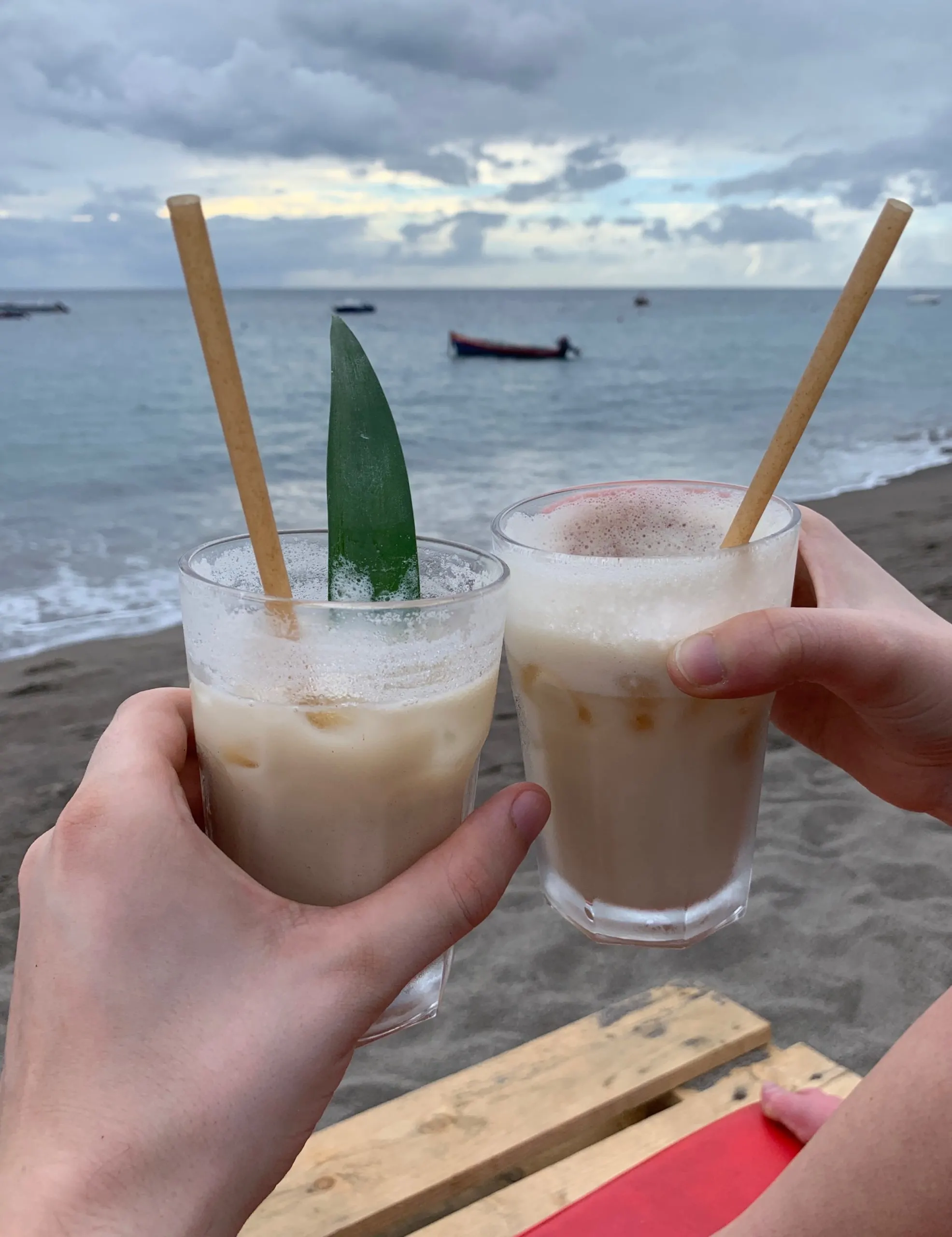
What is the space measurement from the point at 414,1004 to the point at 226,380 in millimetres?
699

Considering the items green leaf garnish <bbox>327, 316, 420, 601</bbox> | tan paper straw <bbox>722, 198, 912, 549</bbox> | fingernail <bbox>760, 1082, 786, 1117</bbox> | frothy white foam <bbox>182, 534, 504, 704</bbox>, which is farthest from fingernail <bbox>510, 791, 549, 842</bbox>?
fingernail <bbox>760, 1082, 786, 1117</bbox>

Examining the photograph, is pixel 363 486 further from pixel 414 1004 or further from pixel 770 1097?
pixel 770 1097

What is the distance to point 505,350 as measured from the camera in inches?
1009

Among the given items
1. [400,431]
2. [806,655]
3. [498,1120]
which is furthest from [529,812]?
[400,431]

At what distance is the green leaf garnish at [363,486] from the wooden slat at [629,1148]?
1187mm

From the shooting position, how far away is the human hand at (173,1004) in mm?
823

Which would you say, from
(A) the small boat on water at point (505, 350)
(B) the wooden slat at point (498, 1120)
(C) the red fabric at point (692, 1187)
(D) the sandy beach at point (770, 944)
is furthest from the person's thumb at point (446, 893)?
(A) the small boat on water at point (505, 350)

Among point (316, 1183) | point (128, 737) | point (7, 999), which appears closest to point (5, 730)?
point (7, 999)

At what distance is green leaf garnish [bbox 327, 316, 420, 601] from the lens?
3.29ft

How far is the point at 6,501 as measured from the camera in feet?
37.1

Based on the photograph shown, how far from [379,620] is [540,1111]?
4.46 ft

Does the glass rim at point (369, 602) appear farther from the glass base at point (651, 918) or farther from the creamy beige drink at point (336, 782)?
the glass base at point (651, 918)

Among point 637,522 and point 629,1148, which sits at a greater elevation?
point 637,522

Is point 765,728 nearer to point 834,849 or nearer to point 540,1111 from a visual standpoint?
point 540,1111
